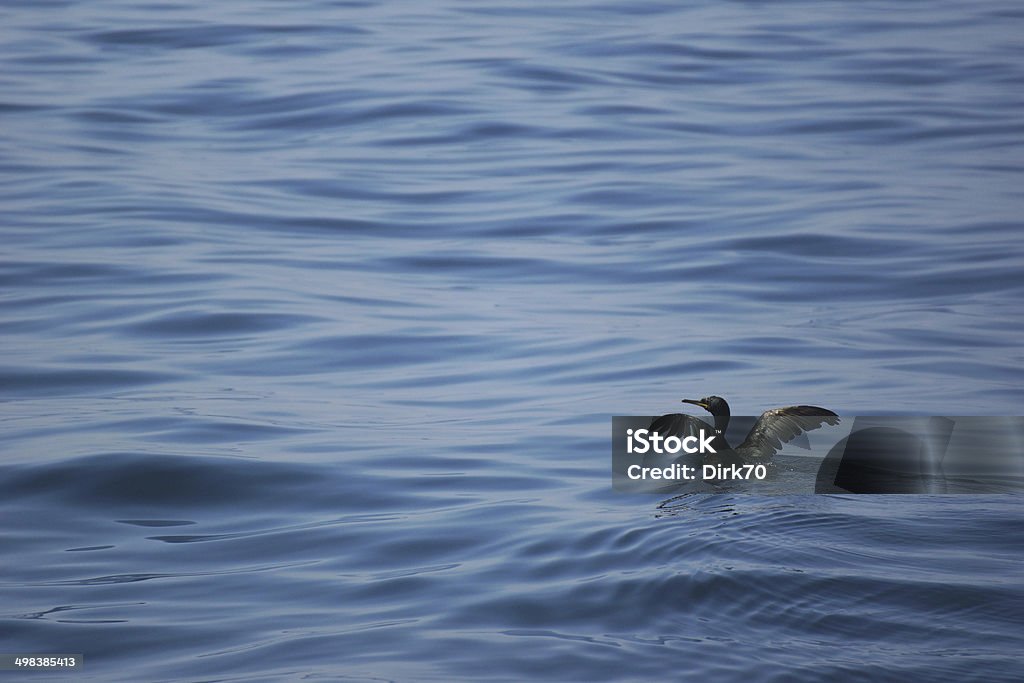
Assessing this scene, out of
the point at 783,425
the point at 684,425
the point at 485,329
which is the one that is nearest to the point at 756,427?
the point at 783,425

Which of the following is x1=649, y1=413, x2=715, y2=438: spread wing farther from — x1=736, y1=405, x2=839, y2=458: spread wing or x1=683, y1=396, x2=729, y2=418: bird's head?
x1=736, y1=405, x2=839, y2=458: spread wing

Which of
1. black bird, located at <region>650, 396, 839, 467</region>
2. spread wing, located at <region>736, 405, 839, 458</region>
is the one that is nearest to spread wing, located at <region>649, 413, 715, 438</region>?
black bird, located at <region>650, 396, 839, 467</region>

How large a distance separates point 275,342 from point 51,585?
4.25 meters

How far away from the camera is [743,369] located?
802 cm

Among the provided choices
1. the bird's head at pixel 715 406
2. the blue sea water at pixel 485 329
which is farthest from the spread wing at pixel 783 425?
the blue sea water at pixel 485 329

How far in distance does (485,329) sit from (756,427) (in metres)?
4.34

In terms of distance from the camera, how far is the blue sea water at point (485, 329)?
15.0 feet

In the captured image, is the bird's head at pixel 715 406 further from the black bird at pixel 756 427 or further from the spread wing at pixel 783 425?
the spread wing at pixel 783 425

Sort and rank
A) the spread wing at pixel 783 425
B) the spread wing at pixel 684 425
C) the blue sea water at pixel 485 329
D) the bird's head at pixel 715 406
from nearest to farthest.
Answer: the blue sea water at pixel 485 329
the spread wing at pixel 783 425
the bird's head at pixel 715 406
the spread wing at pixel 684 425

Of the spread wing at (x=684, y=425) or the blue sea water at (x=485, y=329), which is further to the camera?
the spread wing at (x=684, y=425)

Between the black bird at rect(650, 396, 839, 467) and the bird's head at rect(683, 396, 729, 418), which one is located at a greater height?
the bird's head at rect(683, 396, 729, 418)

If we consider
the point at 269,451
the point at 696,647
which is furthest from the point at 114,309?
the point at 696,647

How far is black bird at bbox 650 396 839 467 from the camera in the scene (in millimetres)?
5277

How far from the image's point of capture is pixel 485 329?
31.4ft
